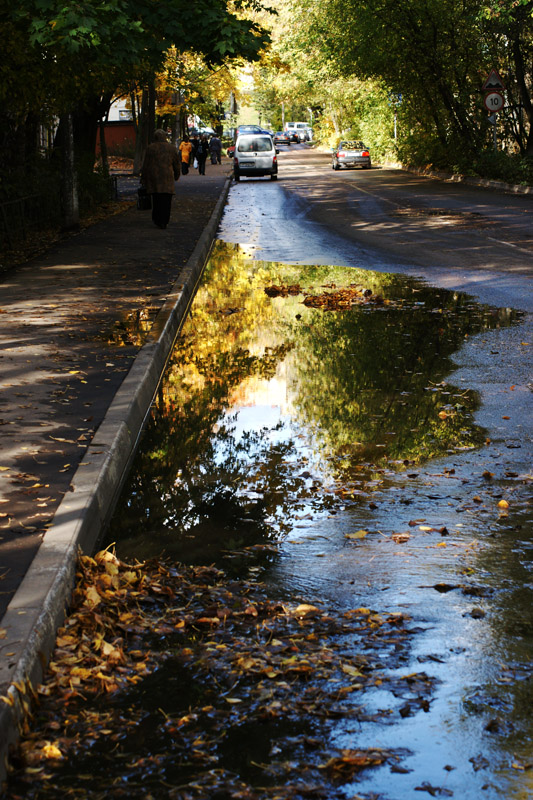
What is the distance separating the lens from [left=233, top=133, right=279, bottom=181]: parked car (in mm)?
40938

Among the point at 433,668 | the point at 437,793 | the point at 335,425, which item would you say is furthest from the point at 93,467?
the point at 437,793

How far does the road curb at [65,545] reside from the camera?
10.8 feet

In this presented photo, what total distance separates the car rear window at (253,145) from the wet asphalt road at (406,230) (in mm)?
5470

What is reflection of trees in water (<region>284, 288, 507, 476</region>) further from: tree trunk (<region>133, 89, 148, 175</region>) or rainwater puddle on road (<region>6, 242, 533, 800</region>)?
tree trunk (<region>133, 89, 148, 175</region>)

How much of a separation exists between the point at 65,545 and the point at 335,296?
865 cm

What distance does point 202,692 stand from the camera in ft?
11.5

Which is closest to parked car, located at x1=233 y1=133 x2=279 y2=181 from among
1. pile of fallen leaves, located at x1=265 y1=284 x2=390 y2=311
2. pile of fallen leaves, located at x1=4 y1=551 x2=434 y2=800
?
pile of fallen leaves, located at x1=265 y1=284 x2=390 y2=311

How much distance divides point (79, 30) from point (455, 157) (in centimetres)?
3079

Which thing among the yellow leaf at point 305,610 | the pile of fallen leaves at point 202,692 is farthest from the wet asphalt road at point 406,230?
the pile of fallen leaves at point 202,692

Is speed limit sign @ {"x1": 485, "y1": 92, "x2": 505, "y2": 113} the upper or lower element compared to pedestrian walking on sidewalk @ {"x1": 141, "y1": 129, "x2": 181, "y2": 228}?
upper

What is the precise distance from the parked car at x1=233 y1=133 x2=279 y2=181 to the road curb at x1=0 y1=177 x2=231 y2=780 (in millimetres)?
33820

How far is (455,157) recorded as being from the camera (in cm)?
3975

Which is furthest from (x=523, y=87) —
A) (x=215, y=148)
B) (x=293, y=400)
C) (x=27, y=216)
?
(x=293, y=400)

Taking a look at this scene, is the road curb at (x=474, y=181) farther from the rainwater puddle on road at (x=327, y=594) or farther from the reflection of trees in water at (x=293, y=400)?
the rainwater puddle on road at (x=327, y=594)
